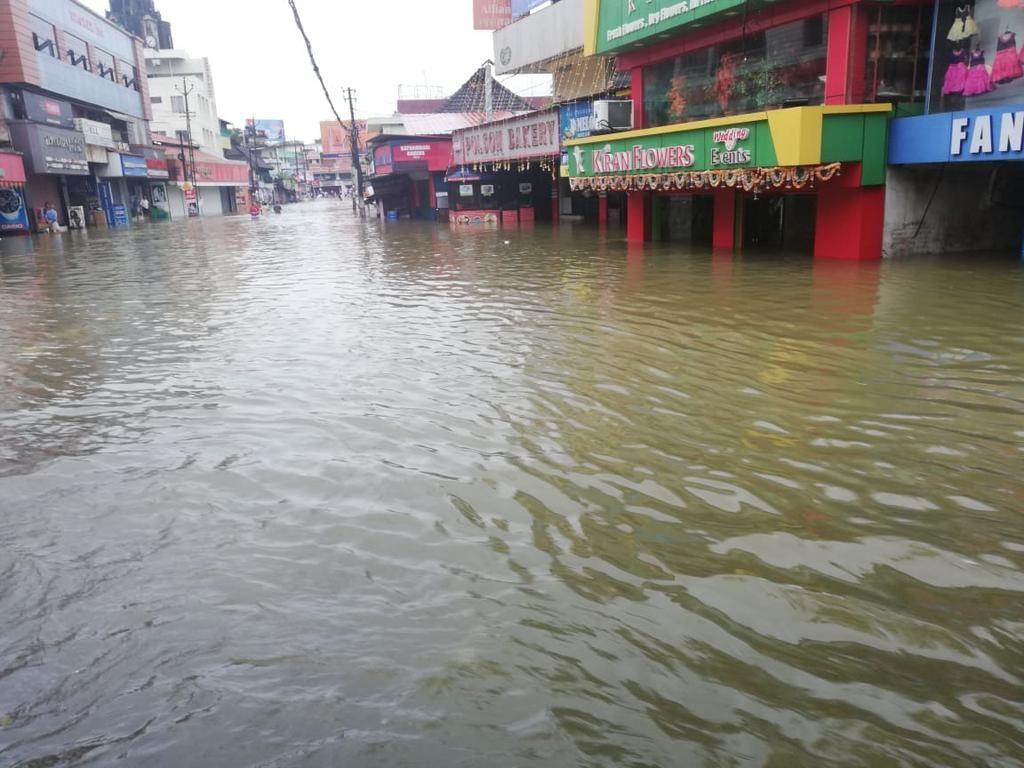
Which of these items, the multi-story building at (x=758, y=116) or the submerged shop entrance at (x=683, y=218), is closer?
the multi-story building at (x=758, y=116)

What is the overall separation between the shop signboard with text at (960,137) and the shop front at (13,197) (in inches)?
1456

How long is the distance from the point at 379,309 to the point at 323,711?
10282mm

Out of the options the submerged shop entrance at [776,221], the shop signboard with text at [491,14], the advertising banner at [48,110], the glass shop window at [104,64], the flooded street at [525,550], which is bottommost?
the flooded street at [525,550]

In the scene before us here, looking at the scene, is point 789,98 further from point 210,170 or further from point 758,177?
point 210,170

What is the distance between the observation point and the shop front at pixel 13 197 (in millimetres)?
36406

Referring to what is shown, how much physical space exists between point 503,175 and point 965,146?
3027 cm

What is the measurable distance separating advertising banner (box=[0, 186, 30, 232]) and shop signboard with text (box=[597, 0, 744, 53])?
30977 millimetres

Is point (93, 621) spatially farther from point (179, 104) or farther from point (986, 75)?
point (179, 104)

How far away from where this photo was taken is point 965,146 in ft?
47.0

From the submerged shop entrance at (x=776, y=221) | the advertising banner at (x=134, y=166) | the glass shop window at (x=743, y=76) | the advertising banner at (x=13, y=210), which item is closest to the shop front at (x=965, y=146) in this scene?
the glass shop window at (x=743, y=76)

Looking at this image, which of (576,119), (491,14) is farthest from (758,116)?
(491,14)

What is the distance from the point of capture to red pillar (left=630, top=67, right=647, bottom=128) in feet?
74.4

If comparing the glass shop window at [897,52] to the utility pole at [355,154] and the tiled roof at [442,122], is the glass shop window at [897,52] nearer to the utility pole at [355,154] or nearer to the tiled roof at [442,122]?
the tiled roof at [442,122]

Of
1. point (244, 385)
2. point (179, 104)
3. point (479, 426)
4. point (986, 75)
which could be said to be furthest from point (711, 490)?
point (179, 104)
